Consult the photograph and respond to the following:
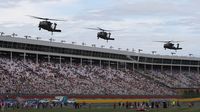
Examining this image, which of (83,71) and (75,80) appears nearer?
(75,80)

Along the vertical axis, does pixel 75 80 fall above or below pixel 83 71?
below

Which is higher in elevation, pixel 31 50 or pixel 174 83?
pixel 31 50

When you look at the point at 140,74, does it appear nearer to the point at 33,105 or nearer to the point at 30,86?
the point at 30,86

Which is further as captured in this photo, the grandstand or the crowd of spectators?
the grandstand

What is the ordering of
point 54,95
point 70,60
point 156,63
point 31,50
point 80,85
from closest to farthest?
1. point 54,95
2. point 80,85
3. point 31,50
4. point 70,60
5. point 156,63

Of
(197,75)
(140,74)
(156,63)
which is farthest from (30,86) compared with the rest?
(197,75)

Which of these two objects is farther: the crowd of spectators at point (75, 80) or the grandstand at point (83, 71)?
the grandstand at point (83, 71)
